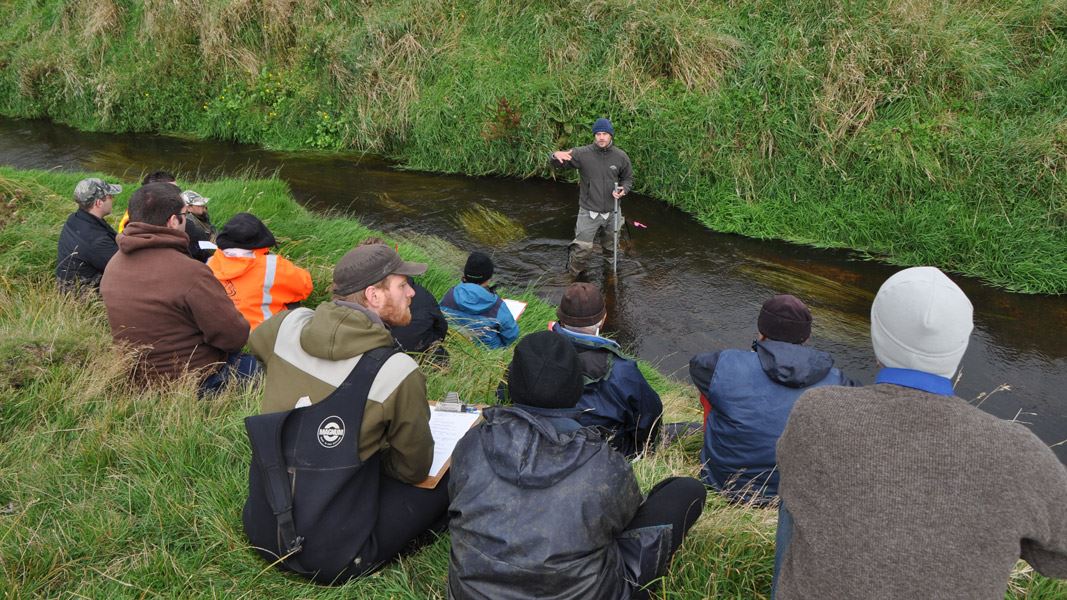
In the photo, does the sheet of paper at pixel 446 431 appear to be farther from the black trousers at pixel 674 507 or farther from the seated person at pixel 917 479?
the seated person at pixel 917 479

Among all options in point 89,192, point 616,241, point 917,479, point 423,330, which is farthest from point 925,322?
point 616,241

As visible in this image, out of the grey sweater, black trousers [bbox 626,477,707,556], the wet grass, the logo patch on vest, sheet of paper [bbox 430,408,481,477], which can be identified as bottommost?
the wet grass

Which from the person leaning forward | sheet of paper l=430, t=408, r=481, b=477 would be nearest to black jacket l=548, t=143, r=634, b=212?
sheet of paper l=430, t=408, r=481, b=477

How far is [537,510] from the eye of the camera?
214 cm

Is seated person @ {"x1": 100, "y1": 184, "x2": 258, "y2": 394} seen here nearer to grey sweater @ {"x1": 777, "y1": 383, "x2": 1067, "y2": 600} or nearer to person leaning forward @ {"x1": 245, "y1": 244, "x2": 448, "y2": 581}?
person leaning forward @ {"x1": 245, "y1": 244, "x2": 448, "y2": 581}

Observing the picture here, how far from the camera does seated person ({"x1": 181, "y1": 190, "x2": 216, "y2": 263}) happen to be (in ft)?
18.9

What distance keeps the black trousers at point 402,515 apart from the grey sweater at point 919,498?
156 centimetres

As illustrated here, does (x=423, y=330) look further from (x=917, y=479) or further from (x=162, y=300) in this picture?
(x=917, y=479)

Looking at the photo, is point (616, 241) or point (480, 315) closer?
point (480, 315)

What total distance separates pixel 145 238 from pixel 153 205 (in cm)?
23

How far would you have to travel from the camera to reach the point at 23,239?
20.6 feet

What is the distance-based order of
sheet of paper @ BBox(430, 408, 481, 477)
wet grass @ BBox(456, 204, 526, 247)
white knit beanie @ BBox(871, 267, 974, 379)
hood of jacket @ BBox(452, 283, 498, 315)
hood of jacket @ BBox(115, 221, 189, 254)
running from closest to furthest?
white knit beanie @ BBox(871, 267, 974, 379) → sheet of paper @ BBox(430, 408, 481, 477) → hood of jacket @ BBox(115, 221, 189, 254) → hood of jacket @ BBox(452, 283, 498, 315) → wet grass @ BBox(456, 204, 526, 247)

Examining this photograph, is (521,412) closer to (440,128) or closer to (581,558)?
(581,558)

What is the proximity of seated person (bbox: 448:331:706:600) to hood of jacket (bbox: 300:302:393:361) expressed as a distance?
1.81 ft
